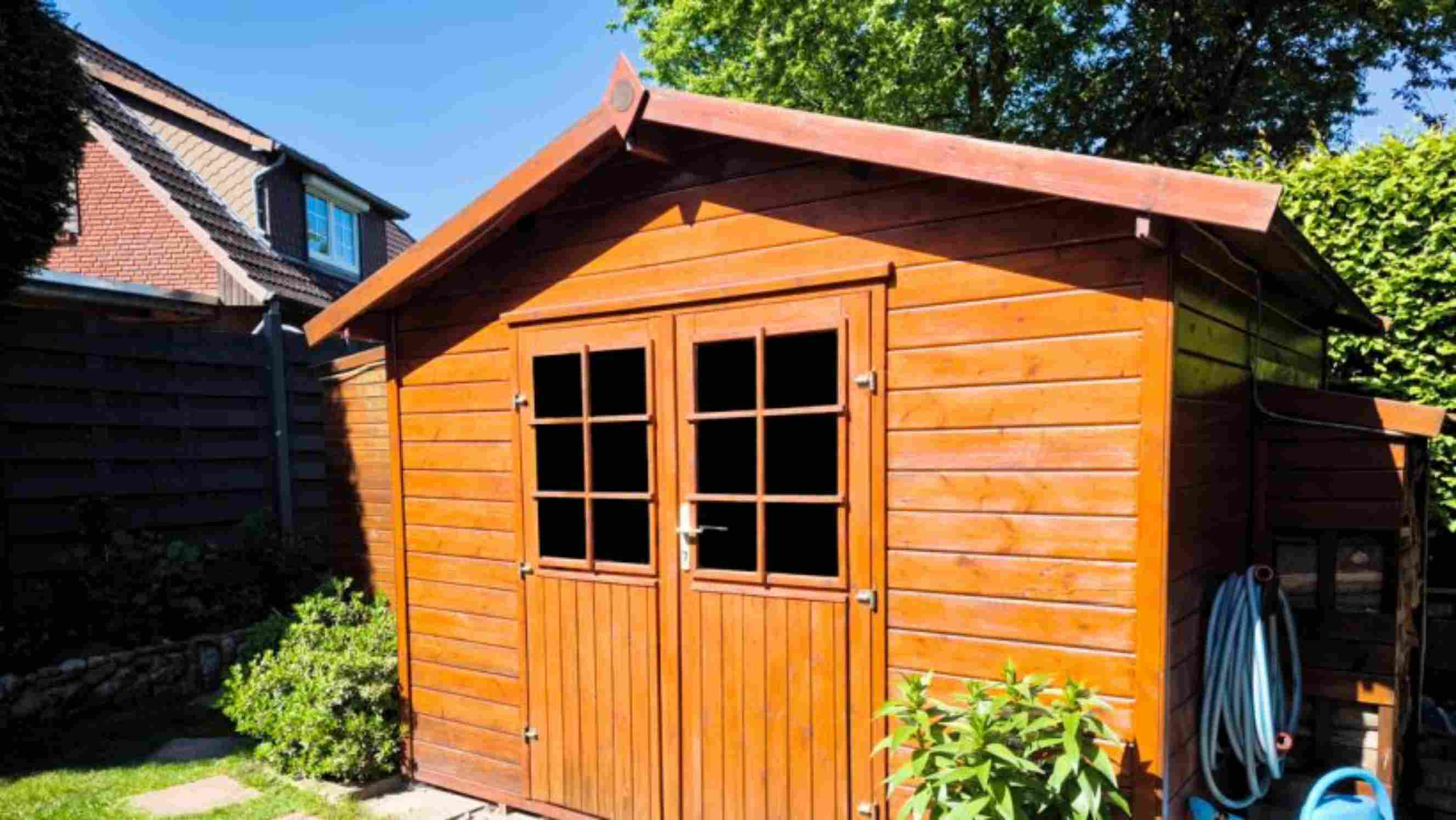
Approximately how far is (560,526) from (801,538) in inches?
46.0

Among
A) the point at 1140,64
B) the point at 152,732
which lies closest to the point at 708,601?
the point at 152,732

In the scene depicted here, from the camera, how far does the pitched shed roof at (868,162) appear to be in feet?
6.75

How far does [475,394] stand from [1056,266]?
266 centimetres

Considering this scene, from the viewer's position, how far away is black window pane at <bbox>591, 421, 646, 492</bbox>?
337 centimetres

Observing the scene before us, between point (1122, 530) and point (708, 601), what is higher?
point (1122, 530)

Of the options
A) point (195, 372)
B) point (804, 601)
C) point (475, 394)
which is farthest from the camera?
point (195, 372)

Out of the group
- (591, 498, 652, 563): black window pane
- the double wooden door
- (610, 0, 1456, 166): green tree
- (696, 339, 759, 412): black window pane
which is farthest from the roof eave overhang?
(610, 0, 1456, 166): green tree

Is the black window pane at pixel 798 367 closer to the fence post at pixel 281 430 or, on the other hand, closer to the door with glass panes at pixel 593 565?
the door with glass panes at pixel 593 565

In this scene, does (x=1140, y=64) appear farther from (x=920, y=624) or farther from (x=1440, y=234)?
(x=920, y=624)

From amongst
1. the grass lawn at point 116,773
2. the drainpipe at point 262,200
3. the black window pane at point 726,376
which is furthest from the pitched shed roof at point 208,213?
the black window pane at point 726,376

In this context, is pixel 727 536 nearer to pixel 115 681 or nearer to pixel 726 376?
pixel 726 376

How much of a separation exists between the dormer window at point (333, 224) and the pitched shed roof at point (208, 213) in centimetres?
109

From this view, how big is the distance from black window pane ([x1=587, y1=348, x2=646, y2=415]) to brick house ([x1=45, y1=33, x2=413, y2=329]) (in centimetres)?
731

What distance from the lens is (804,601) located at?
2834mm
